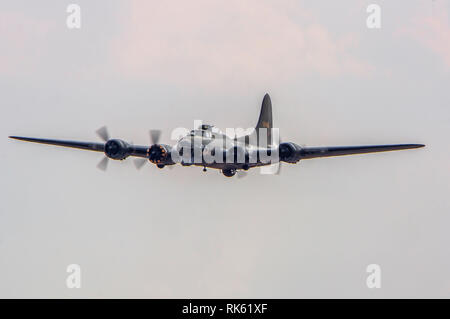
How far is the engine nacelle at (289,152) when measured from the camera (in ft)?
146

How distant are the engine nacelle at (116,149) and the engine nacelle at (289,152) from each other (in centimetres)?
1045

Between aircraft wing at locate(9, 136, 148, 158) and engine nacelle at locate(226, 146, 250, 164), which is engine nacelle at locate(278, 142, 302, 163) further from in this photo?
aircraft wing at locate(9, 136, 148, 158)

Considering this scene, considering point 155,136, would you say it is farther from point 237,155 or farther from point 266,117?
point 266,117

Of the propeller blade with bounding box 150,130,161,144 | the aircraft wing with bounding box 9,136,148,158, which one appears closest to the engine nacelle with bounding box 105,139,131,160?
the aircraft wing with bounding box 9,136,148,158

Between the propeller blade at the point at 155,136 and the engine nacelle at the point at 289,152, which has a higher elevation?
the propeller blade at the point at 155,136

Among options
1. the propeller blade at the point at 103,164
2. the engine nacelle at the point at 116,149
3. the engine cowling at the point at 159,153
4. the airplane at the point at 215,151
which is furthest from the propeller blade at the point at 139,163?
the engine cowling at the point at 159,153

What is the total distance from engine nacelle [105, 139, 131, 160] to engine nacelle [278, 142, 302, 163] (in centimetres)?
1045

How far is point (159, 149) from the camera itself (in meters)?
45.3

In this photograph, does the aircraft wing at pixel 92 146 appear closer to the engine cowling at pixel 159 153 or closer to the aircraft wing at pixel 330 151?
the engine cowling at pixel 159 153
